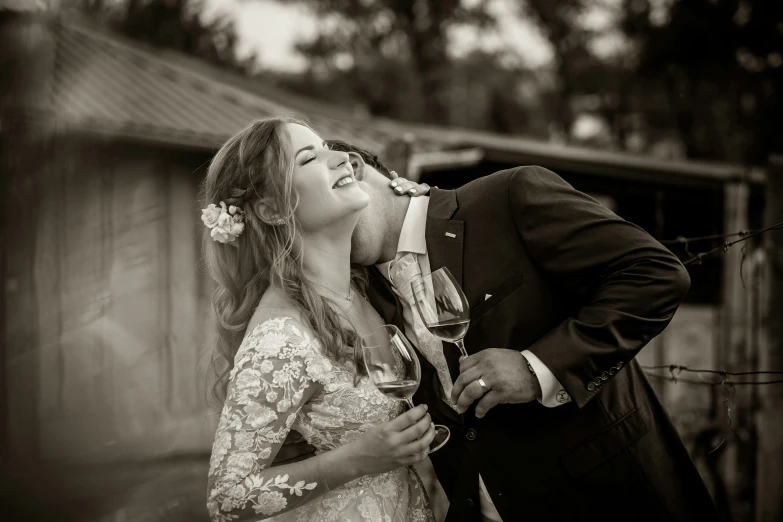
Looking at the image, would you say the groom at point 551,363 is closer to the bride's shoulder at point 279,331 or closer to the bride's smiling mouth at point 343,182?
the bride's smiling mouth at point 343,182

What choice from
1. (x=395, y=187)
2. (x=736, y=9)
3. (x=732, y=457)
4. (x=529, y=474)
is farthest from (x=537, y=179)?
(x=736, y=9)

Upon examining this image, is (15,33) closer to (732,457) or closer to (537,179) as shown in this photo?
(537,179)

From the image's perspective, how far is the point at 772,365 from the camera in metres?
3.88

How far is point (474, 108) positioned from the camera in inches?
955

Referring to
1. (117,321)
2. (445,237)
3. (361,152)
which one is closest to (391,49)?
(117,321)

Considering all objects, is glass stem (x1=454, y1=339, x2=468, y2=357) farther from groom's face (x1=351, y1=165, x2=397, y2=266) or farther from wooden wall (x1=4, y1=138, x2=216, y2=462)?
wooden wall (x1=4, y1=138, x2=216, y2=462)

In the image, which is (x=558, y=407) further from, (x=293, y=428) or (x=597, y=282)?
(x=293, y=428)

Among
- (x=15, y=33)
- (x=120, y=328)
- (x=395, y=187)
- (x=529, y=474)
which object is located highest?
(x=15, y=33)

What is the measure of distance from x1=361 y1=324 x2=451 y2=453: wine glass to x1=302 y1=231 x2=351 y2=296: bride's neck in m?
0.57

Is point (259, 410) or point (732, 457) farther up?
point (259, 410)

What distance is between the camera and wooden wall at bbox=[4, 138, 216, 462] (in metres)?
6.13

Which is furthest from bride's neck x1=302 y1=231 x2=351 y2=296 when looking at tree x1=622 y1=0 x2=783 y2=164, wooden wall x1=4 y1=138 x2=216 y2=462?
tree x1=622 y1=0 x2=783 y2=164

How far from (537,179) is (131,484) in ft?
17.4

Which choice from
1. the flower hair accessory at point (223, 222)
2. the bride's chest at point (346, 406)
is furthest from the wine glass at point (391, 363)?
the flower hair accessory at point (223, 222)
